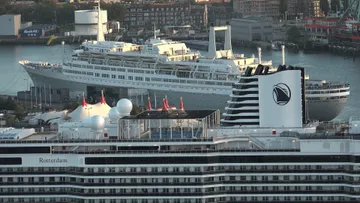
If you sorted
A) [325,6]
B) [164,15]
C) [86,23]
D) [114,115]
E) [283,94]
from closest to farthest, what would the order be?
[114,115], [283,94], [86,23], [325,6], [164,15]

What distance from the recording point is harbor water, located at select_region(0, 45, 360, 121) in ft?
128

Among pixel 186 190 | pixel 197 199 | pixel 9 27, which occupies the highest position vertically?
pixel 9 27

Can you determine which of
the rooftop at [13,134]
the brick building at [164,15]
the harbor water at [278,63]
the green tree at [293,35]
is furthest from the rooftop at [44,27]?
the rooftop at [13,134]

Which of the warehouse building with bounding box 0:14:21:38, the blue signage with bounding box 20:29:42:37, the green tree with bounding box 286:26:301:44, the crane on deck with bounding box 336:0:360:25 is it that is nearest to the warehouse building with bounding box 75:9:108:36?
the blue signage with bounding box 20:29:42:37

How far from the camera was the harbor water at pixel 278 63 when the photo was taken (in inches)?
1533

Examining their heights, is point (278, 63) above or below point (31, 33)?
below

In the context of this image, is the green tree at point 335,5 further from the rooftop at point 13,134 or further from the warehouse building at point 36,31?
the rooftop at point 13,134

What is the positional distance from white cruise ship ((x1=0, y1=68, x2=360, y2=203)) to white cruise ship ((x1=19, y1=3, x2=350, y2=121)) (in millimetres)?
14339

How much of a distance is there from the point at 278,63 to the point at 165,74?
10.4 metres

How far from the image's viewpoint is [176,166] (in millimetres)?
17516

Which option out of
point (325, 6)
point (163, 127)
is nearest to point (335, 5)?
point (325, 6)

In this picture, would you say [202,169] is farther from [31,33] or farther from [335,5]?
[335,5]

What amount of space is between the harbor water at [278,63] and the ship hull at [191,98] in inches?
14.4

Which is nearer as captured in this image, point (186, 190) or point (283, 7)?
point (186, 190)
